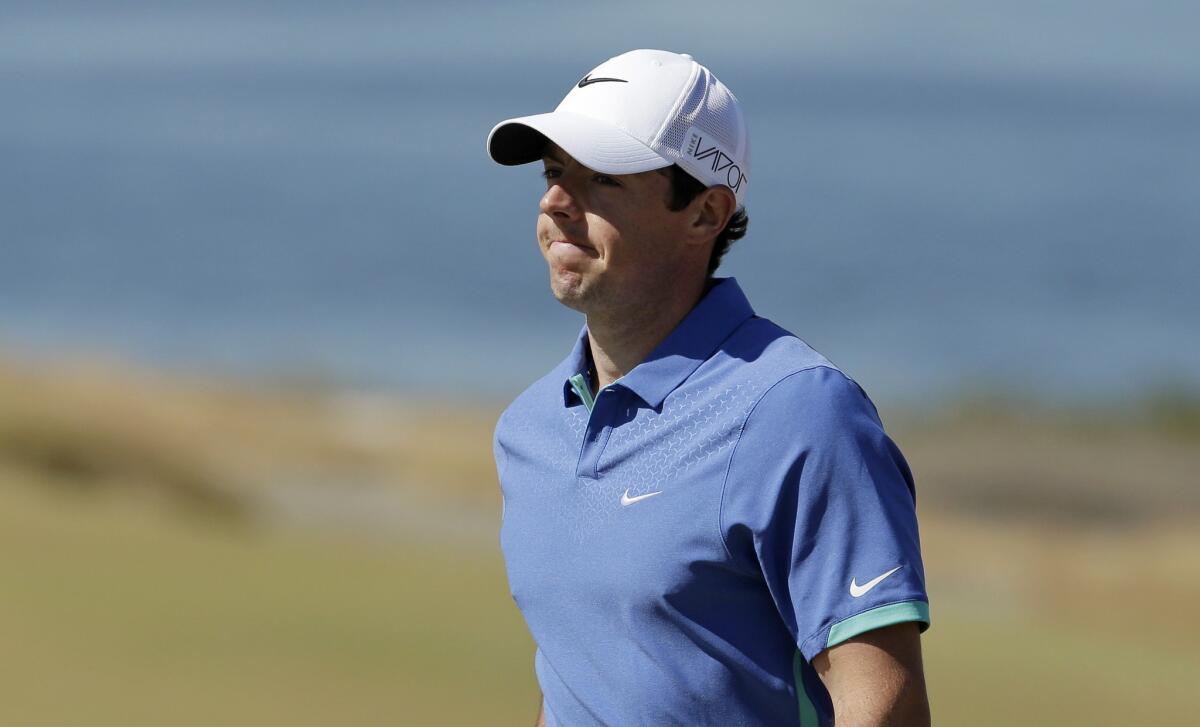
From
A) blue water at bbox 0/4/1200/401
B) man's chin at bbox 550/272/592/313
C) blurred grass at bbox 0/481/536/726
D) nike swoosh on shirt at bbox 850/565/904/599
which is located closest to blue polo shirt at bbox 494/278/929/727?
nike swoosh on shirt at bbox 850/565/904/599

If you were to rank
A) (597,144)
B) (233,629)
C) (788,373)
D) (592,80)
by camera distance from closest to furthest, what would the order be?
(788,373) → (597,144) → (592,80) → (233,629)

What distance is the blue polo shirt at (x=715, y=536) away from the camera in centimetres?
212

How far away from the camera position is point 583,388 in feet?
8.37

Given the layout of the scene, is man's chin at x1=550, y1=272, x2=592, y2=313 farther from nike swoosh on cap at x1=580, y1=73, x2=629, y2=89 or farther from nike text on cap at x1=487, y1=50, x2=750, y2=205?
nike swoosh on cap at x1=580, y1=73, x2=629, y2=89

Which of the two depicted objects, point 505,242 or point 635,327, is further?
point 505,242

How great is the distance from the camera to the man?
6.98 feet

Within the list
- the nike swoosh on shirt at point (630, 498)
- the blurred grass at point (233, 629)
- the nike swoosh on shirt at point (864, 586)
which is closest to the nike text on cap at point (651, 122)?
the nike swoosh on shirt at point (630, 498)

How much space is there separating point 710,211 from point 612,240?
163 mm

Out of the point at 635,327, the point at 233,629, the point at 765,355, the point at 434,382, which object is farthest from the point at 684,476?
the point at 434,382

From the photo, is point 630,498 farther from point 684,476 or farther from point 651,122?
point 651,122

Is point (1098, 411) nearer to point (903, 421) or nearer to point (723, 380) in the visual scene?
point (903, 421)

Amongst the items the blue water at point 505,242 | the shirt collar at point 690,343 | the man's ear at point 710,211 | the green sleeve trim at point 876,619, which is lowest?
the blue water at point 505,242

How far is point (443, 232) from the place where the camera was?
3278 centimetres

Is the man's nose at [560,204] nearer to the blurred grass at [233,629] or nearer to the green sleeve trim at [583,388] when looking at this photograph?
the green sleeve trim at [583,388]
